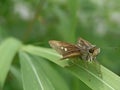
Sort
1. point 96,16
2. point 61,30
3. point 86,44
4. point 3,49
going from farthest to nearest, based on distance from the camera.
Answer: point 96,16
point 61,30
point 3,49
point 86,44

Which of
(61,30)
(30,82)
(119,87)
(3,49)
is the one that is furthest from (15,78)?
(119,87)

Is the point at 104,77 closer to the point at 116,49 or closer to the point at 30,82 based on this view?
the point at 116,49

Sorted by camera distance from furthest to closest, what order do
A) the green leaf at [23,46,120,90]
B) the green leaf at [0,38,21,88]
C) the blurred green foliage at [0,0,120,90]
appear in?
the blurred green foliage at [0,0,120,90] → the green leaf at [0,38,21,88] → the green leaf at [23,46,120,90]

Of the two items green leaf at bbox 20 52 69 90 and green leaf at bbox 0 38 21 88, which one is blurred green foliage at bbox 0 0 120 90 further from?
green leaf at bbox 20 52 69 90

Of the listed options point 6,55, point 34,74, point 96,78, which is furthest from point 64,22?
point 96,78

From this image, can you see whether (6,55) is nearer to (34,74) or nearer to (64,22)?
(34,74)

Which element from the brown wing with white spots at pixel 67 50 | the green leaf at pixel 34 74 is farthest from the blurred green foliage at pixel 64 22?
the brown wing with white spots at pixel 67 50

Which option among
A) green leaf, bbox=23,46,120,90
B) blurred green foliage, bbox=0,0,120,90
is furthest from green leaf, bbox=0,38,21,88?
blurred green foliage, bbox=0,0,120,90
